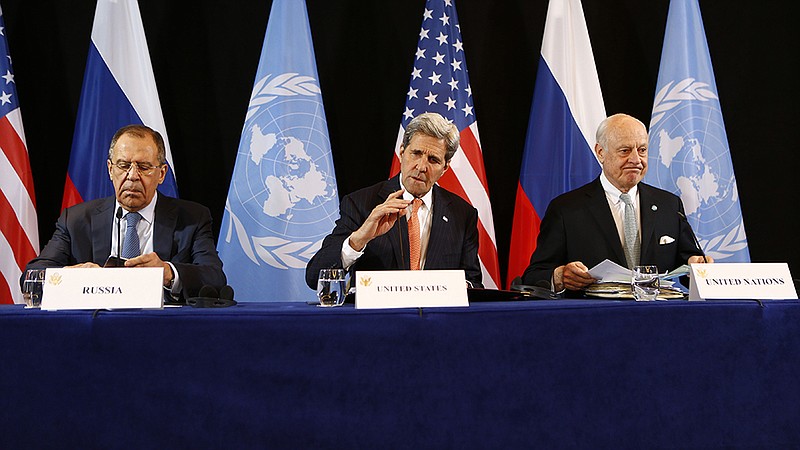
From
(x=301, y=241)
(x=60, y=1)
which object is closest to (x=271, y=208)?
(x=301, y=241)

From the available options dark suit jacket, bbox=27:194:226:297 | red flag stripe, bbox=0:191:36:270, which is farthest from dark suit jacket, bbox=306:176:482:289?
red flag stripe, bbox=0:191:36:270

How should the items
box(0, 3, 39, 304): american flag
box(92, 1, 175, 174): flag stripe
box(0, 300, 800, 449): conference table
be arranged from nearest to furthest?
box(0, 300, 800, 449): conference table, box(0, 3, 39, 304): american flag, box(92, 1, 175, 174): flag stripe

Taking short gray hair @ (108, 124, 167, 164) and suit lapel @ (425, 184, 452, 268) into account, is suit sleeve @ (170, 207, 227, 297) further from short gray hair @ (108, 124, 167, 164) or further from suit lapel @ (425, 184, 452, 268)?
suit lapel @ (425, 184, 452, 268)

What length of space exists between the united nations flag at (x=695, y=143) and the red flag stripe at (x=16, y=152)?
293 cm

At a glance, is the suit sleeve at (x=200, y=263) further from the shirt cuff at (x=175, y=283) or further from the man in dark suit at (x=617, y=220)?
the man in dark suit at (x=617, y=220)

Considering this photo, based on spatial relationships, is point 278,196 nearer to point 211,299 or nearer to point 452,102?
point 452,102

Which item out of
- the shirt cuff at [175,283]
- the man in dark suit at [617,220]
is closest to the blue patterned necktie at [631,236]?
the man in dark suit at [617,220]

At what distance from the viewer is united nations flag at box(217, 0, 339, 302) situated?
3.26 meters

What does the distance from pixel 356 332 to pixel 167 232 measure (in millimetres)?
1333

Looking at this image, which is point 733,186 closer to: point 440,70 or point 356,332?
point 440,70

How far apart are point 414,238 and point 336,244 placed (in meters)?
0.34

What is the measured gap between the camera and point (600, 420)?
1.54 meters

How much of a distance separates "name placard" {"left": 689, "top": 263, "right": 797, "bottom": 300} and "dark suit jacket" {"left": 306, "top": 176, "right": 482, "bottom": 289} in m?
0.94

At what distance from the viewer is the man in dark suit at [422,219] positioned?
2.57 m
